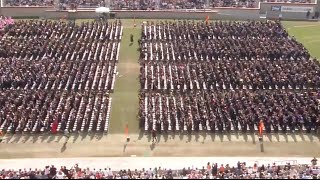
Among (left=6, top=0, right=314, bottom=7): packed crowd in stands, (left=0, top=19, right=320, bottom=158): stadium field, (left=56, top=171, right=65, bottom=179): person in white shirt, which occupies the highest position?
(left=6, top=0, right=314, bottom=7): packed crowd in stands

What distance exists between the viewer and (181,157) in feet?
112

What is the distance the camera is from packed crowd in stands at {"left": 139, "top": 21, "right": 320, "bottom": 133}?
1496 inches

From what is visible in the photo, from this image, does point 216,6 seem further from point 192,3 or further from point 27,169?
point 27,169

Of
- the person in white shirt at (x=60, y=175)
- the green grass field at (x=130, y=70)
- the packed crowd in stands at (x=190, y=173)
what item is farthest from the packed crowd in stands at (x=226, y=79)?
the person in white shirt at (x=60, y=175)

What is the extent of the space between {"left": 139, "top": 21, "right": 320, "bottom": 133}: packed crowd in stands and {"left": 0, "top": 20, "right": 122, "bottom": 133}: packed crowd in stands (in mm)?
3734

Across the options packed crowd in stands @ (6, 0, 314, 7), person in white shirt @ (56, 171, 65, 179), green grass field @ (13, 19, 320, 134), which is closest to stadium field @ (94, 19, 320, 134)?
green grass field @ (13, 19, 320, 134)

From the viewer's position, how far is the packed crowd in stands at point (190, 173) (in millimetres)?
28172

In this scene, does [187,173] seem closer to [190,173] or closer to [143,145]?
[190,173]

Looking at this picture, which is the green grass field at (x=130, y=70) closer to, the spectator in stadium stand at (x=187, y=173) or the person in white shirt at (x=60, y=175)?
the spectator in stadium stand at (x=187, y=173)

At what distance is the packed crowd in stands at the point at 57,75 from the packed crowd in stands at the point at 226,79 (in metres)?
3.73

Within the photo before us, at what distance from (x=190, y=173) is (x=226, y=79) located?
56.3ft

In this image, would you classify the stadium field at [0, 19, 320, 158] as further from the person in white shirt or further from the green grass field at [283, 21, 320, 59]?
the green grass field at [283, 21, 320, 59]

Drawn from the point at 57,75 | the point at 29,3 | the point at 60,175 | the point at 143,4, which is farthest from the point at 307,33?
the point at 60,175

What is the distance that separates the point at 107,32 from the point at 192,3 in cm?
1747
